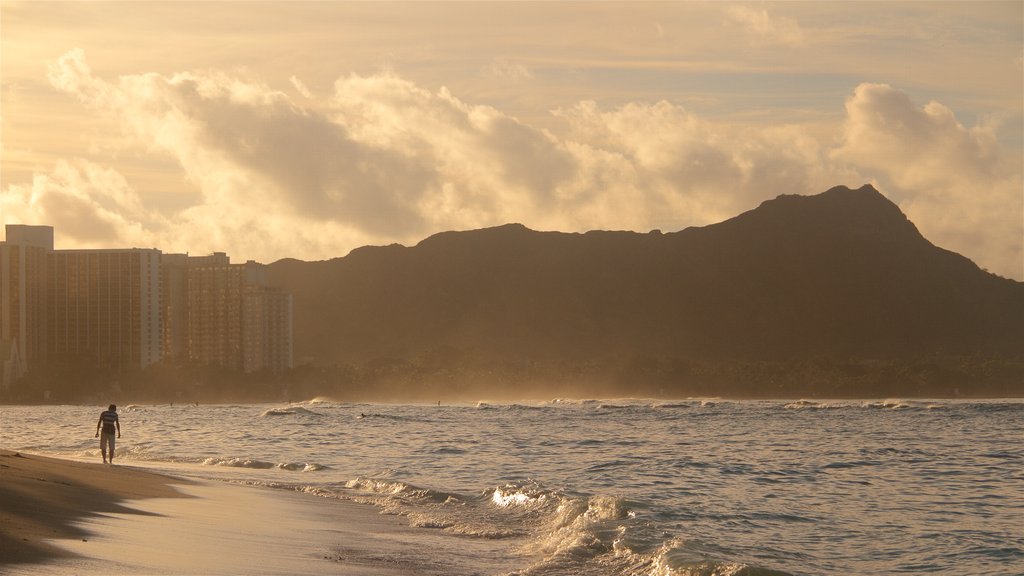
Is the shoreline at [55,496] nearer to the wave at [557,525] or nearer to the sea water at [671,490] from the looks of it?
the sea water at [671,490]

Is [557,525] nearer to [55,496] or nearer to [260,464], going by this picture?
[55,496]

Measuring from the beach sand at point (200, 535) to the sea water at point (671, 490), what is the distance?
2.46 ft

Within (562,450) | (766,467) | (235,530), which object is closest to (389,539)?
(235,530)

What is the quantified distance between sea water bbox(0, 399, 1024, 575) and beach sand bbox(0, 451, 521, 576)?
750 mm

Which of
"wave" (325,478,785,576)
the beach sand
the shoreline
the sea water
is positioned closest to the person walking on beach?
the shoreline

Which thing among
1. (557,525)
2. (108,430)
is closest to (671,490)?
(557,525)

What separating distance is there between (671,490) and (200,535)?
13.7 m

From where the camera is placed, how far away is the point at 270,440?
186 ft

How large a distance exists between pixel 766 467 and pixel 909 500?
1002 cm

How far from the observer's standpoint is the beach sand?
51.0ft

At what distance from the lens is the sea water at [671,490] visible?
19438 mm

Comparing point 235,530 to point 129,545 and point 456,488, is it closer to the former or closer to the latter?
point 129,545

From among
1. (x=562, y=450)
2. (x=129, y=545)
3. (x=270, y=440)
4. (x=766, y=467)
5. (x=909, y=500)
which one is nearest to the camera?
(x=129, y=545)

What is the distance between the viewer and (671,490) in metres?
29.4
